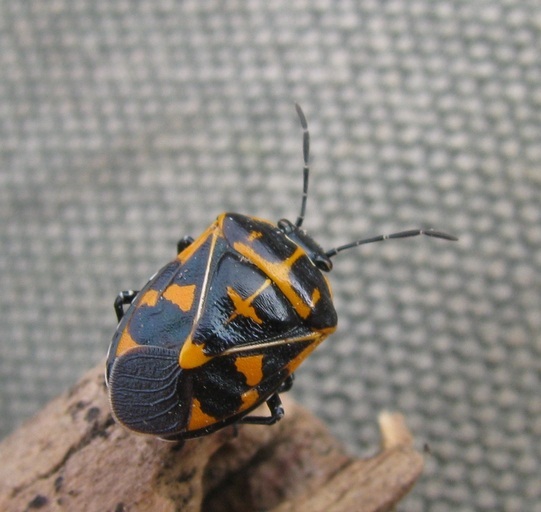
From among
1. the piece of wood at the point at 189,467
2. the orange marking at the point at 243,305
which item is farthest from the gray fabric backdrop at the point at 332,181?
the orange marking at the point at 243,305

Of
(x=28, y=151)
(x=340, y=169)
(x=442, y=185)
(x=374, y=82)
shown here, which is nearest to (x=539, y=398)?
(x=442, y=185)

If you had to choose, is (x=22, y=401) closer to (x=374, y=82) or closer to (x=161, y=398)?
(x=161, y=398)

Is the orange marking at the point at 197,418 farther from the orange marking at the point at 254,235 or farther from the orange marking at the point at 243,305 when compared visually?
the orange marking at the point at 254,235

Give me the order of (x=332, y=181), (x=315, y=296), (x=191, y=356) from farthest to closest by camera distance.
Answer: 1. (x=332, y=181)
2. (x=315, y=296)
3. (x=191, y=356)

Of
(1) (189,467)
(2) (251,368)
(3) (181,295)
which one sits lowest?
(1) (189,467)

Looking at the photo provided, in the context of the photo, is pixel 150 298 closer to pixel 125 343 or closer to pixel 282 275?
pixel 125 343

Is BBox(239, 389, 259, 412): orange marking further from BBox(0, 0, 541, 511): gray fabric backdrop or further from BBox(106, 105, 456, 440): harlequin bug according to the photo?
BBox(0, 0, 541, 511): gray fabric backdrop

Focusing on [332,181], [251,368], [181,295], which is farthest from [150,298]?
[332,181]
